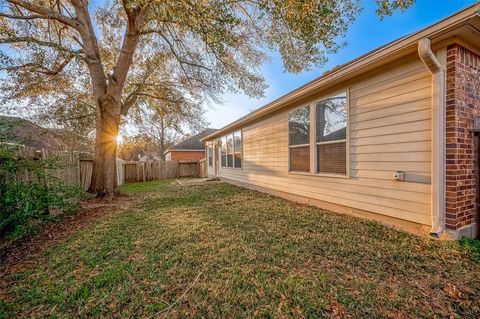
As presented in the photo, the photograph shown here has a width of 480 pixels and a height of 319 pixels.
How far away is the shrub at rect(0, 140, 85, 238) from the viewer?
10.8 feet

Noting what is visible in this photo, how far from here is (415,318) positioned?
5.63 ft

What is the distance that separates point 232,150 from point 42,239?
8311mm

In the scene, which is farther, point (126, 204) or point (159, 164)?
point (159, 164)

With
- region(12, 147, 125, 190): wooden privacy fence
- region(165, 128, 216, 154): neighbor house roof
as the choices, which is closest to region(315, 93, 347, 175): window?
region(12, 147, 125, 190): wooden privacy fence

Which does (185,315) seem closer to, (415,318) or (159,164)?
(415,318)

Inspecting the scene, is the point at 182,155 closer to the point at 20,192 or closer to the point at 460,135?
the point at 20,192

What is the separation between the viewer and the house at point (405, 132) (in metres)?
2.97

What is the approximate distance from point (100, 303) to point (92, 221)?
340cm

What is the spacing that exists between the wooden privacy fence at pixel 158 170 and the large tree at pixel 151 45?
22.0ft

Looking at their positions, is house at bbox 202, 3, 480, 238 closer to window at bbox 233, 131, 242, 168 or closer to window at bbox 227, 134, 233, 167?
window at bbox 233, 131, 242, 168

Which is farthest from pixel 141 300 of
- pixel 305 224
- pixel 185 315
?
pixel 305 224

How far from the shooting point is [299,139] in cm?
590

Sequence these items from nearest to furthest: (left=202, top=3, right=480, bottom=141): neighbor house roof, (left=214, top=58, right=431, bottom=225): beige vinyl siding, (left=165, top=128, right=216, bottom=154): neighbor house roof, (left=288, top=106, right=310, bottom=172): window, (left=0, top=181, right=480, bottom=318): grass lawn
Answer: (left=0, top=181, right=480, bottom=318): grass lawn
(left=202, top=3, right=480, bottom=141): neighbor house roof
(left=214, top=58, right=431, bottom=225): beige vinyl siding
(left=288, top=106, right=310, bottom=172): window
(left=165, top=128, right=216, bottom=154): neighbor house roof

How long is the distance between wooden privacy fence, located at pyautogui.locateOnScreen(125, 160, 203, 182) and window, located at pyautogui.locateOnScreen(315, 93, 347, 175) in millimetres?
13689
